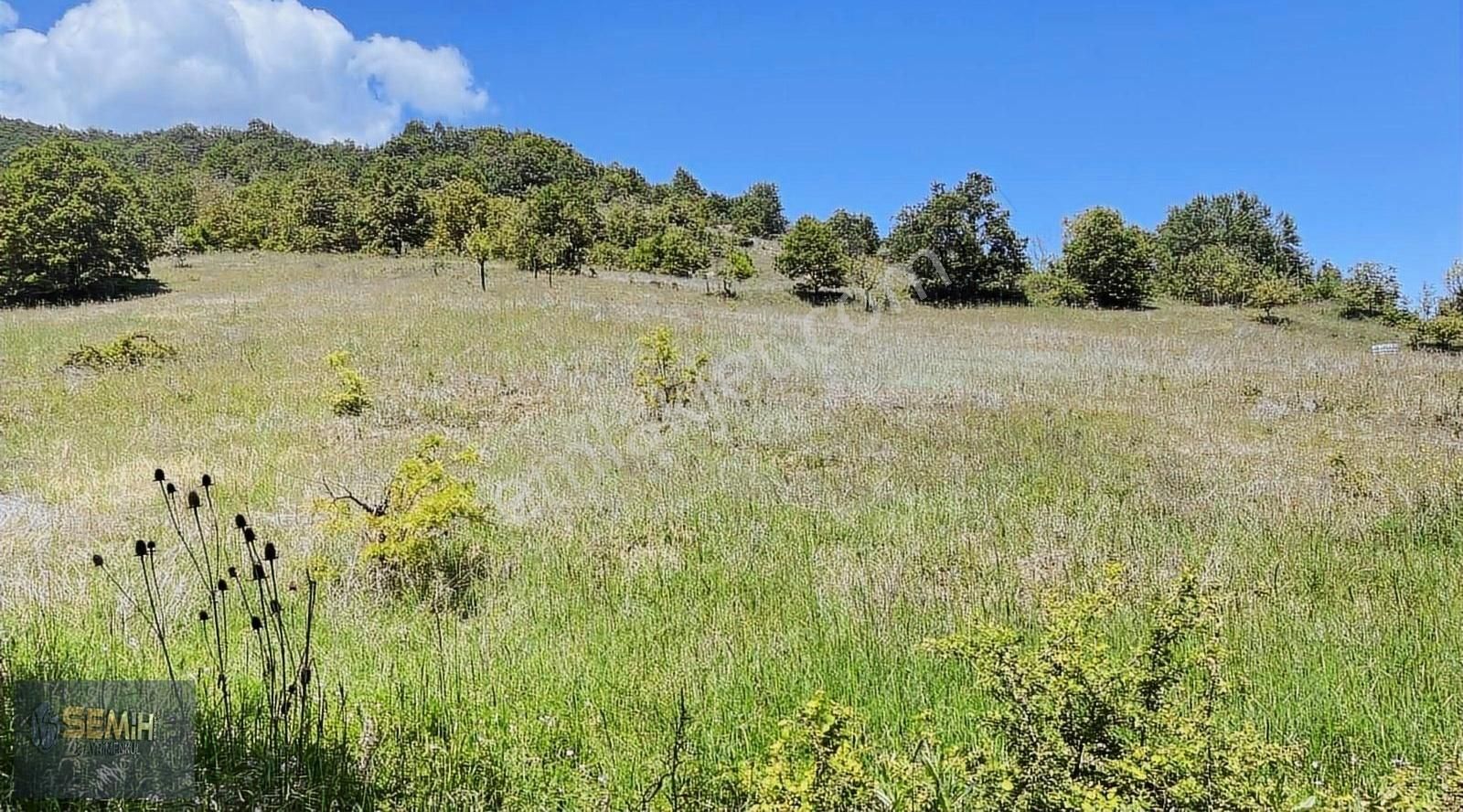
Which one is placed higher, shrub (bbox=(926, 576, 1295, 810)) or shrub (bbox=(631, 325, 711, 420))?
shrub (bbox=(631, 325, 711, 420))

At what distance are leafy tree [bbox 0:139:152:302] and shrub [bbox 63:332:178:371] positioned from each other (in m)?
21.5

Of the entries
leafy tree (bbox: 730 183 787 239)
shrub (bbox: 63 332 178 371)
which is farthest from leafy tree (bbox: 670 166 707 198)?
shrub (bbox: 63 332 178 371)

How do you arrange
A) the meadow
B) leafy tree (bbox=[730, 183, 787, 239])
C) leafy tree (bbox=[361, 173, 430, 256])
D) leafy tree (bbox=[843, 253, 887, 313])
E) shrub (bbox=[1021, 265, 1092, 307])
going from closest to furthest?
the meadow < leafy tree (bbox=[843, 253, 887, 313]) < shrub (bbox=[1021, 265, 1092, 307]) < leafy tree (bbox=[361, 173, 430, 256]) < leafy tree (bbox=[730, 183, 787, 239])

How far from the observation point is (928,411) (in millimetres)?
10359

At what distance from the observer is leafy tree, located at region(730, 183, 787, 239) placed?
251ft

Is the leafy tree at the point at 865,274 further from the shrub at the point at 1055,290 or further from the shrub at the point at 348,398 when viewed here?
the shrub at the point at 348,398

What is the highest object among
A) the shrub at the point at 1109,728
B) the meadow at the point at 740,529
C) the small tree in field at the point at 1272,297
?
the small tree in field at the point at 1272,297

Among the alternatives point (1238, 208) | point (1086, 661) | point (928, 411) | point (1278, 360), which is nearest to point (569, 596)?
point (1086, 661)

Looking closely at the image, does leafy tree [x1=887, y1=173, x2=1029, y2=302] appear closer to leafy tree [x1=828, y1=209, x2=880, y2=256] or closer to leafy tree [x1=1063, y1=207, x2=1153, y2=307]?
leafy tree [x1=1063, y1=207, x2=1153, y2=307]

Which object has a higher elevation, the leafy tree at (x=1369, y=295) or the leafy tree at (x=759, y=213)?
the leafy tree at (x=759, y=213)

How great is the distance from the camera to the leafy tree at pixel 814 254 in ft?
121

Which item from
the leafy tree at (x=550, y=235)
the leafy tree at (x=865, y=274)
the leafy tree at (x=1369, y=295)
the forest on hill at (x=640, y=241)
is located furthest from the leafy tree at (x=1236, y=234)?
the leafy tree at (x=550, y=235)

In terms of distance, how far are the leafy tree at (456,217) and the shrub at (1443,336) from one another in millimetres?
46493

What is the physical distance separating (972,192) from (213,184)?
75311mm
